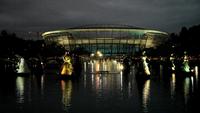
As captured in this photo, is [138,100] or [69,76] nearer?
[138,100]

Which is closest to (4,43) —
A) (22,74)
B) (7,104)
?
(22,74)

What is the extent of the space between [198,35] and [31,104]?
54.7 metres

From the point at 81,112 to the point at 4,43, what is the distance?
61278mm

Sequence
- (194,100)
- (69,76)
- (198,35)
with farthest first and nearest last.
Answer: (198,35) < (69,76) < (194,100)

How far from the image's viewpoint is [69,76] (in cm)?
4728

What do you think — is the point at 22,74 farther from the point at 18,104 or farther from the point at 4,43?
the point at 18,104

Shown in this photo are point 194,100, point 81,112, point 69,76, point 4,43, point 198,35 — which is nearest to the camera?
point 81,112

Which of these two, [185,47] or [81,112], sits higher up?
[185,47]

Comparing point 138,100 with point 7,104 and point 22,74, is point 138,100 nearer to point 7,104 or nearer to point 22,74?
point 7,104

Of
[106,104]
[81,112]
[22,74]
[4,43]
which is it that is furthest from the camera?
[4,43]

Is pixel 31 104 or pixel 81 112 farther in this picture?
pixel 31 104

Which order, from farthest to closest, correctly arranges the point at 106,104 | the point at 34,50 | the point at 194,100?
the point at 34,50, the point at 194,100, the point at 106,104

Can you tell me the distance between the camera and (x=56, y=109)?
19.5 m

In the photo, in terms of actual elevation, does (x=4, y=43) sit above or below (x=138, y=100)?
above
